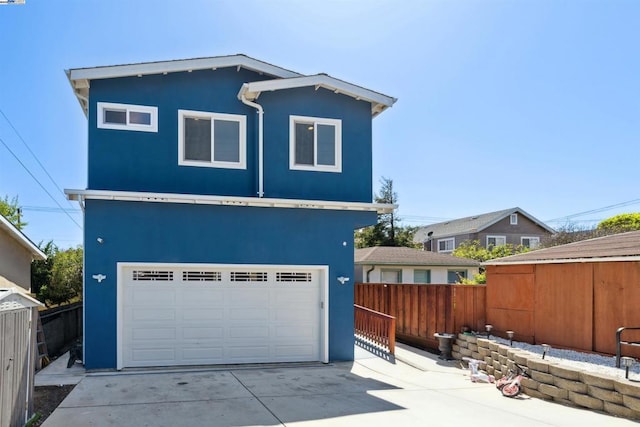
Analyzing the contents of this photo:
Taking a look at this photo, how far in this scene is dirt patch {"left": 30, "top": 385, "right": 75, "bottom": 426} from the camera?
7.21 meters

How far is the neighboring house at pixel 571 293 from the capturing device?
919cm

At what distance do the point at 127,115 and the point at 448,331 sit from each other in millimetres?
9022

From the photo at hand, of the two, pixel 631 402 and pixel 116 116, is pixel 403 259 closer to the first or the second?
pixel 116 116

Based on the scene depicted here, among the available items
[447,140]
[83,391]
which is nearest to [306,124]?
[83,391]

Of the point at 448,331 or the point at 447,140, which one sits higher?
the point at 447,140

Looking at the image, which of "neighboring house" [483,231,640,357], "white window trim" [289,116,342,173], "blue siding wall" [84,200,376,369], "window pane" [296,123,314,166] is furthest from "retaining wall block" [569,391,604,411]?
"window pane" [296,123,314,166]

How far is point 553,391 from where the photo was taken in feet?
27.7

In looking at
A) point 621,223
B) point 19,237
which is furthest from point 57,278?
point 621,223

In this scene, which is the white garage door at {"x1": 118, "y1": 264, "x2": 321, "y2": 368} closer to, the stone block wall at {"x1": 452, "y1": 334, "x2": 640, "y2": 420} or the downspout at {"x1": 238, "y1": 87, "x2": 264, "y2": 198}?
the downspout at {"x1": 238, "y1": 87, "x2": 264, "y2": 198}

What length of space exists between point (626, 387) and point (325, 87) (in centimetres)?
842

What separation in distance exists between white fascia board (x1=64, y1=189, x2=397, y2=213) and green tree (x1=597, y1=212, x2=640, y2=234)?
21.9m

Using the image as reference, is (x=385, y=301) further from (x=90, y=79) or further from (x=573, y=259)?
(x=90, y=79)

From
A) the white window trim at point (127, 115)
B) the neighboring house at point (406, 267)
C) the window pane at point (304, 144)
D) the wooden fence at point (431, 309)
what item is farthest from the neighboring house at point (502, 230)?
the white window trim at point (127, 115)

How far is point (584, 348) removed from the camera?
9.88 metres
